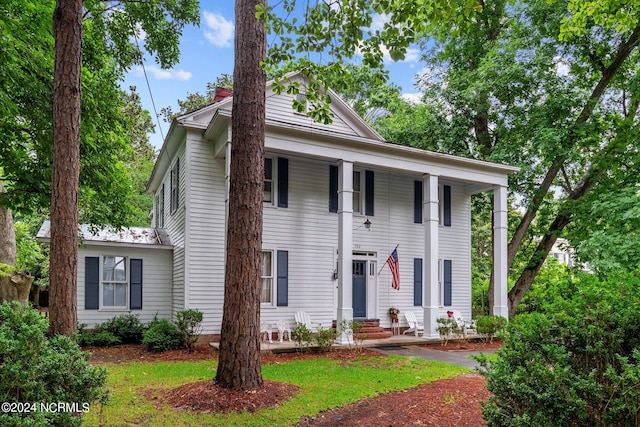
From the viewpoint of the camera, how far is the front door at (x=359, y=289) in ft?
44.7

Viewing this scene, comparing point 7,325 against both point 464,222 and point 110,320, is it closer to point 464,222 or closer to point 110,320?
point 110,320

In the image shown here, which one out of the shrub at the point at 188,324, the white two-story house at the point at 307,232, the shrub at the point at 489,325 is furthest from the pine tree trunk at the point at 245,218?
the shrub at the point at 489,325

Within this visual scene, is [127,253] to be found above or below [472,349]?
above

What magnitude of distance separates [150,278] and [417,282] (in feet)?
28.0

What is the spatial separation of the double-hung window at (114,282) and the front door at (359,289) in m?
6.81

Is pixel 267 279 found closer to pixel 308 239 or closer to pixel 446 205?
pixel 308 239

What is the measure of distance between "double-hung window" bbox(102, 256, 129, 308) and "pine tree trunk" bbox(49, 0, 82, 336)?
349 inches

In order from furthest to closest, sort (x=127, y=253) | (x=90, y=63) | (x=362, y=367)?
(x=127, y=253)
(x=90, y=63)
(x=362, y=367)

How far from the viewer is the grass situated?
523 cm

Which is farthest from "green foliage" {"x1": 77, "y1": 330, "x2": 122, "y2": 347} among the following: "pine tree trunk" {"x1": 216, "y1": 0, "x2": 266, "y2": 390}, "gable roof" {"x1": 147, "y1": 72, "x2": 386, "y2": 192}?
"pine tree trunk" {"x1": 216, "y1": 0, "x2": 266, "y2": 390}

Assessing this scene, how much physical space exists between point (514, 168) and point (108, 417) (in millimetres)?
13368

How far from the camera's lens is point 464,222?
52.2 feet

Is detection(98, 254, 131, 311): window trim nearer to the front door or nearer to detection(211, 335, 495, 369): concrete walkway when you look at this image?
detection(211, 335, 495, 369): concrete walkway

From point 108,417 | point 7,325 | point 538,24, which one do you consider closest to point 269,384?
point 108,417
